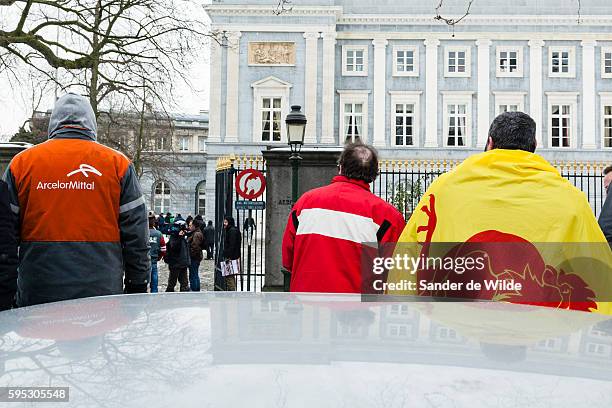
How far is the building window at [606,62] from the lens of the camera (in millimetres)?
39219

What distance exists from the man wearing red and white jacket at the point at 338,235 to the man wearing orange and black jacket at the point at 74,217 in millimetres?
927

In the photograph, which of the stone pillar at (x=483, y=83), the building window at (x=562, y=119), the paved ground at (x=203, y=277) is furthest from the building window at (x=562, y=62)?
the paved ground at (x=203, y=277)

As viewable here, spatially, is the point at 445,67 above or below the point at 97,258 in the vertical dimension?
above

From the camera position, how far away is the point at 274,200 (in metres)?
11.1

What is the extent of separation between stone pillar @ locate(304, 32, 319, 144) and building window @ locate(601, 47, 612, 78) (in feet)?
53.4

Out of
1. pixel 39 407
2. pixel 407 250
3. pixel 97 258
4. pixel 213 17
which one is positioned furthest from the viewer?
pixel 213 17

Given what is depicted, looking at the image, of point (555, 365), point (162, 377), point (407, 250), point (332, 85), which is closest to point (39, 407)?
point (162, 377)

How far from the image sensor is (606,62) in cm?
3928

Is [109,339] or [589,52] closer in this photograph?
[109,339]

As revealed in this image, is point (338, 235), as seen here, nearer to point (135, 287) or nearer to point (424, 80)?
point (135, 287)

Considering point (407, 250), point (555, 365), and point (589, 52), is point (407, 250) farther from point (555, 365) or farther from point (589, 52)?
point (589, 52)

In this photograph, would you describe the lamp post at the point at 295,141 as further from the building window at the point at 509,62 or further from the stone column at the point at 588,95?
the stone column at the point at 588,95

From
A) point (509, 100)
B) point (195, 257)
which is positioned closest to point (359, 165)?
point (195, 257)

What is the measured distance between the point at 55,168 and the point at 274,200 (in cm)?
736
